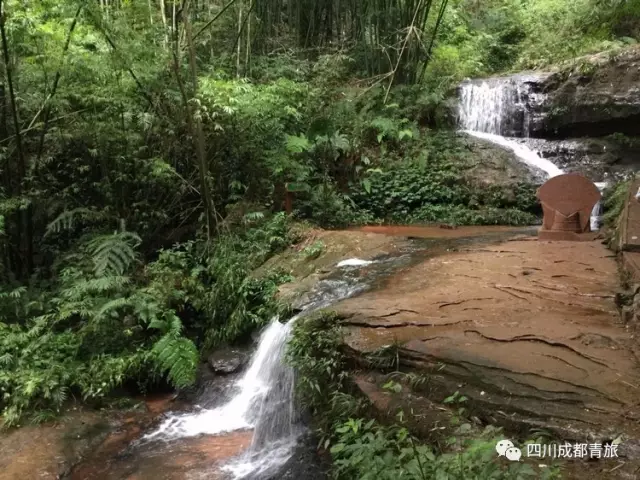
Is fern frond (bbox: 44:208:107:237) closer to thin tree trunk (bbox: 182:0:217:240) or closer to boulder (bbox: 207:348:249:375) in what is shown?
thin tree trunk (bbox: 182:0:217:240)

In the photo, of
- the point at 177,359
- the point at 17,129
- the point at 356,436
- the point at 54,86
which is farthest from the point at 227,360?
the point at 54,86

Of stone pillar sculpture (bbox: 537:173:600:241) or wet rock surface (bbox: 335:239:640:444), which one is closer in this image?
wet rock surface (bbox: 335:239:640:444)

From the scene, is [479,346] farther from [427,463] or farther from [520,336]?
[427,463]

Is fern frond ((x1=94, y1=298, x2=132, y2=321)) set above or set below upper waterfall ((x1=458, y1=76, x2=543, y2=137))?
below

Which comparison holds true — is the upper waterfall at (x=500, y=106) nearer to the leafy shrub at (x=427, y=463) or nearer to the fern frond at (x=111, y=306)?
the fern frond at (x=111, y=306)

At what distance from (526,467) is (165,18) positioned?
7190 mm

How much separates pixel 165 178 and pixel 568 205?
5476mm

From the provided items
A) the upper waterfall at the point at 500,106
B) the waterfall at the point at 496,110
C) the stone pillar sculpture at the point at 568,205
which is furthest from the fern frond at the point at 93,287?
the upper waterfall at the point at 500,106

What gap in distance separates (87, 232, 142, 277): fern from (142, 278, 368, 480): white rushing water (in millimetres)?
2067

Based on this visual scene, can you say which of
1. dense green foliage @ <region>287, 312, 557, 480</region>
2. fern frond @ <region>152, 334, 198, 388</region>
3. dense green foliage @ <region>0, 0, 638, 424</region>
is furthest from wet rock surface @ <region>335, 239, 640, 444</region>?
dense green foliage @ <region>0, 0, 638, 424</region>

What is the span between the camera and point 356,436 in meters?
3.36

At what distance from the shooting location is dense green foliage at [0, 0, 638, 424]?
6.00m

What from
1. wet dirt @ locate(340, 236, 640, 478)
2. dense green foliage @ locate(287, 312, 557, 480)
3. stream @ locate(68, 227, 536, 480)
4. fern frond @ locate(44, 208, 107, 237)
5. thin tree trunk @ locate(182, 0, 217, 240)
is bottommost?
stream @ locate(68, 227, 536, 480)

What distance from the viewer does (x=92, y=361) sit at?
18.8ft
